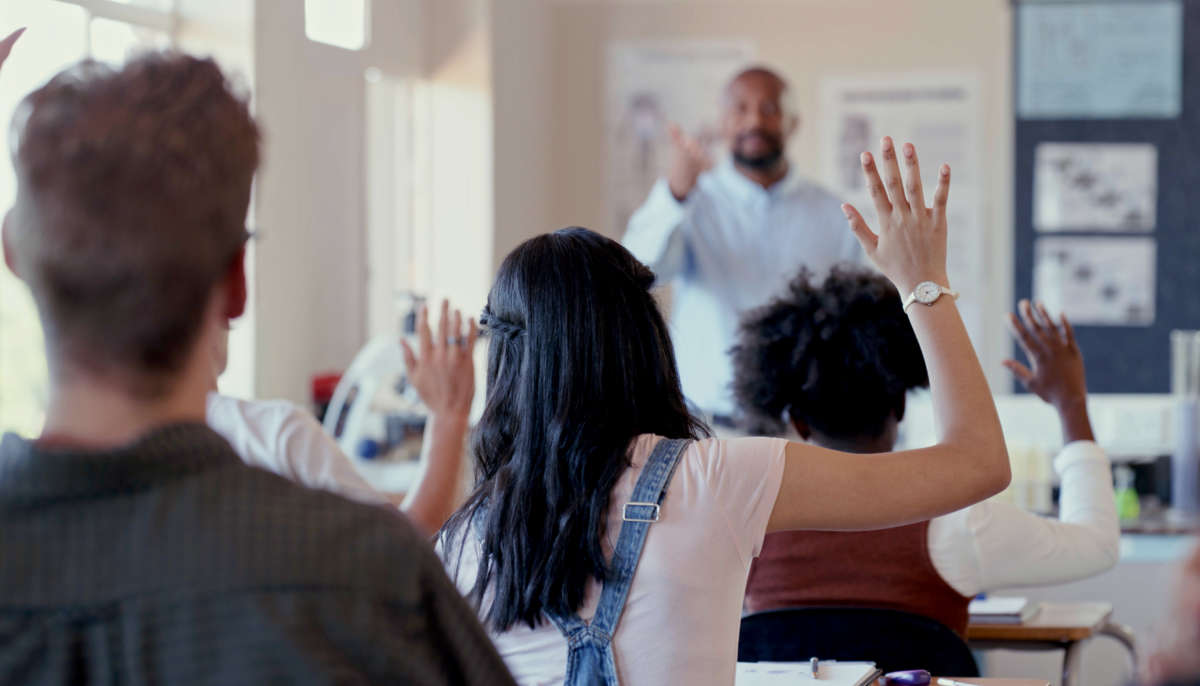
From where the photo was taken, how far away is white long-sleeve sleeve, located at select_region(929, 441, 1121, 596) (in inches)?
A: 71.2

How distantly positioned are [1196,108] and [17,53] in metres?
4.02

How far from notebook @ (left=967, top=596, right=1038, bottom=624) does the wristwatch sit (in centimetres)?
121

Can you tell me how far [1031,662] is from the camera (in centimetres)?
308

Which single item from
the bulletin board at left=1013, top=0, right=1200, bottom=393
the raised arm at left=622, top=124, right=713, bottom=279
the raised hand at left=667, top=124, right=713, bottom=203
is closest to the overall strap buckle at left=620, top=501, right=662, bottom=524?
the raised arm at left=622, top=124, right=713, bottom=279

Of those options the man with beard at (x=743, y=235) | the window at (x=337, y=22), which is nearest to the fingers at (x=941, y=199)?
the man with beard at (x=743, y=235)

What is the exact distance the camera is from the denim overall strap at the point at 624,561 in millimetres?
1247

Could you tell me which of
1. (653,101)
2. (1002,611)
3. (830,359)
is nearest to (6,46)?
(830,359)

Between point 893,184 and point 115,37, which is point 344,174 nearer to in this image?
point 115,37

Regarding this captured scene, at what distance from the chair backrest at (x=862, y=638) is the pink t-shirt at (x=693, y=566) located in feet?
1.75

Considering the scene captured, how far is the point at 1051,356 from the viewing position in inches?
71.9

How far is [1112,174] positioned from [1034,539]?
346cm

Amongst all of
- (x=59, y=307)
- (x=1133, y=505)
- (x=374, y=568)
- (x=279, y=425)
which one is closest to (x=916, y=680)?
(x=279, y=425)

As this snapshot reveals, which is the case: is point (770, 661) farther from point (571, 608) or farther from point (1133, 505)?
point (1133, 505)

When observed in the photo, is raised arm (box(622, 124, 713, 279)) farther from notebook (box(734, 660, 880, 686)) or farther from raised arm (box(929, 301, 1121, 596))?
notebook (box(734, 660, 880, 686))
